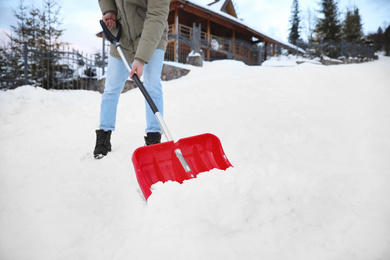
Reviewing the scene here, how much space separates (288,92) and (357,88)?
97 cm

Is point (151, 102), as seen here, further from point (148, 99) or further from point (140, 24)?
point (140, 24)

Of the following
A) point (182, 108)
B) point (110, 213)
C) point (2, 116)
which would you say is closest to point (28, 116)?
point (2, 116)

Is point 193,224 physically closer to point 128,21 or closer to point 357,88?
point 128,21

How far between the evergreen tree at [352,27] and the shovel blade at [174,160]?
3090 cm

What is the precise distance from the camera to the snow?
39.9 inches

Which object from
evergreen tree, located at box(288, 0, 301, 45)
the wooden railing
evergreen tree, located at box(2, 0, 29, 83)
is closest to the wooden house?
the wooden railing

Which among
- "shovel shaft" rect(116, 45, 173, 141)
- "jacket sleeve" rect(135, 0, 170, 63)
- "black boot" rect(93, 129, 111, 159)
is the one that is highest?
"jacket sleeve" rect(135, 0, 170, 63)

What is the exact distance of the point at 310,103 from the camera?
10.2 ft

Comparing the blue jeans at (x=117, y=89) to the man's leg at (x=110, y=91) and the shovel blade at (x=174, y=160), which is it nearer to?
the man's leg at (x=110, y=91)

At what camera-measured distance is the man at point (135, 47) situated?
1.71 meters

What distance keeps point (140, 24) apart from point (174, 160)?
1181 mm

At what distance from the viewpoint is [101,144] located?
198 cm

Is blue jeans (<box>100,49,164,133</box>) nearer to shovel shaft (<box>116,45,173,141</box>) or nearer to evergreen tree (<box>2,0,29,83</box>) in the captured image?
shovel shaft (<box>116,45,173,141</box>)

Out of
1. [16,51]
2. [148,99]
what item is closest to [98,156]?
[148,99]
